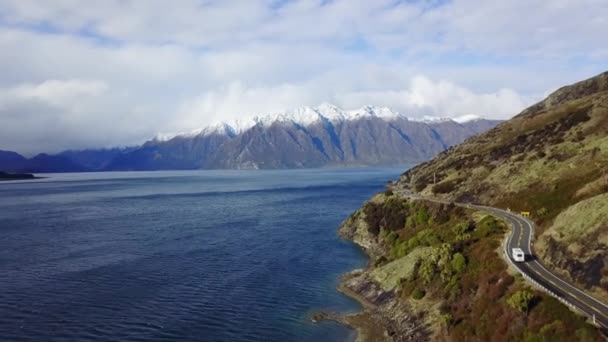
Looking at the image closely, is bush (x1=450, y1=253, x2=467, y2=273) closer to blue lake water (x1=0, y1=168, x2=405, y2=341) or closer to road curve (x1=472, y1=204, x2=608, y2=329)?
road curve (x1=472, y1=204, x2=608, y2=329)

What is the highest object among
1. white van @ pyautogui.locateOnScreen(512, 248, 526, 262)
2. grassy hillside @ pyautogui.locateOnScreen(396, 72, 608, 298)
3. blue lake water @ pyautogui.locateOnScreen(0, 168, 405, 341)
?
grassy hillside @ pyautogui.locateOnScreen(396, 72, 608, 298)

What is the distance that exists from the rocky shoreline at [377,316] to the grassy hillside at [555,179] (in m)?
17.3

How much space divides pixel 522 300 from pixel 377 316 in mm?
19850

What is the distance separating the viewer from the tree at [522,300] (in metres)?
44.8

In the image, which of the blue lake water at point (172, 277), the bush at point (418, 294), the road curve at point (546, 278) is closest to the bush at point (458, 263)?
the bush at point (418, 294)

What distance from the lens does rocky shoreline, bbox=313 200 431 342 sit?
53.6 meters

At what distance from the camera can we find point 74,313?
195 ft

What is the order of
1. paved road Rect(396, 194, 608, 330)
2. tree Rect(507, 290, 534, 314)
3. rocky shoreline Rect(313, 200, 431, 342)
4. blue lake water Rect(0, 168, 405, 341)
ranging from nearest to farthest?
paved road Rect(396, 194, 608, 330)
tree Rect(507, 290, 534, 314)
rocky shoreline Rect(313, 200, 431, 342)
blue lake water Rect(0, 168, 405, 341)

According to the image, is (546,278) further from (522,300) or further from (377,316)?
(377,316)

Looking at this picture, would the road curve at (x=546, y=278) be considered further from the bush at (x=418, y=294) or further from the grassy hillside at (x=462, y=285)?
the bush at (x=418, y=294)

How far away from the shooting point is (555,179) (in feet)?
276

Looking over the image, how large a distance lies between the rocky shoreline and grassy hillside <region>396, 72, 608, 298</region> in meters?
17.3

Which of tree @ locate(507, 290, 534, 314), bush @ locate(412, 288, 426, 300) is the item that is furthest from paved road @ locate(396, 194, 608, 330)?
bush @ locate(412, 288, 426, 300)

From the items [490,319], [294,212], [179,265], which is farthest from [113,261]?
[294,212]
